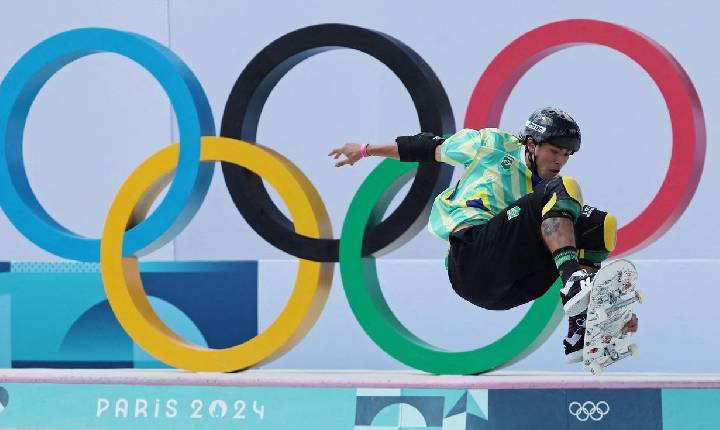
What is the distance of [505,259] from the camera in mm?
6641

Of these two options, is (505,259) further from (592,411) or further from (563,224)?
(592,411)

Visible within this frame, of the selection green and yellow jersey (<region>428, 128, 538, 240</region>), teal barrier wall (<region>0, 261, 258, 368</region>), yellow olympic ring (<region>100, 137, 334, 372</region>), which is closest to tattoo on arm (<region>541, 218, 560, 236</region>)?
green and yellow jersey (<region>428, 128, 538, 240</region>)

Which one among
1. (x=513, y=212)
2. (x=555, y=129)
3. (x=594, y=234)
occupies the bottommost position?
(x=594, y=234)

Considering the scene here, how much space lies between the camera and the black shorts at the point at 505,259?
21.6ft

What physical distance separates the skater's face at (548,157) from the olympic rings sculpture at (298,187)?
28.5 inches

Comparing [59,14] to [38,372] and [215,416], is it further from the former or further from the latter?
[215,416]

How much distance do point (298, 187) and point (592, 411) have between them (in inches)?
93.9

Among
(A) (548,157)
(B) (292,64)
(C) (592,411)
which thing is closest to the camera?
(C) (592,411)

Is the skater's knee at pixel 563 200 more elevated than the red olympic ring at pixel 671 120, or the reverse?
the red olympic ring at pixel 671 120

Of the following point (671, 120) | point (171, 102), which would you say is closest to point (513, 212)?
point (671, 120)

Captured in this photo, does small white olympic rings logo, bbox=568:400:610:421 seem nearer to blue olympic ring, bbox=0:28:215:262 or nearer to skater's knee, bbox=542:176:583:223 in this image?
skater's knee, bbox=542:176:583:223

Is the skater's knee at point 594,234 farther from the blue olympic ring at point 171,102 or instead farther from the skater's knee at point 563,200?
the blue olympic ring at point 171,102

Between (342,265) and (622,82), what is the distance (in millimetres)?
3264

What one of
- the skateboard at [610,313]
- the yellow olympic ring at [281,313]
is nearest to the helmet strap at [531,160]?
the skateboard at [610,313]
